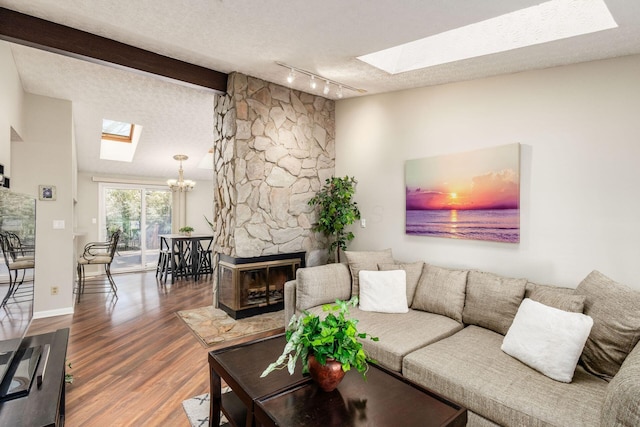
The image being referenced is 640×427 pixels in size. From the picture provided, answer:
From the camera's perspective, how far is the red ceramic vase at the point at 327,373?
1498 mm

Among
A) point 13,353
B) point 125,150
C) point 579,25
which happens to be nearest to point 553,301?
point 579,25

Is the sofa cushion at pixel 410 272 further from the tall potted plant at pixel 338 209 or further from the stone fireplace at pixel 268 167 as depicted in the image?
the stone fireplace at pixel 268 167

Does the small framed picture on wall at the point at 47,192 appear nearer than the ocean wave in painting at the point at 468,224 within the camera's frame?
No

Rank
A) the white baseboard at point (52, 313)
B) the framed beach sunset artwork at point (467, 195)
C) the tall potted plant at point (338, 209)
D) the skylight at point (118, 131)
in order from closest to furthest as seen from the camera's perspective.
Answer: the framed beach sunset artwork at point (467, 195) → the white baseboard at point (52, 313) → the tall potted plant at point (338, 209) → the skylight at point (118, 131)

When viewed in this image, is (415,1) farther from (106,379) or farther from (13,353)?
(106,379)

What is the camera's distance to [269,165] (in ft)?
13.2

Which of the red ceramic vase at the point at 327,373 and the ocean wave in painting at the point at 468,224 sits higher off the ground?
the ocean wave in painting at the point at 468,224

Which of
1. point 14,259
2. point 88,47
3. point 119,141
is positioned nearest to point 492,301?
point 14,259

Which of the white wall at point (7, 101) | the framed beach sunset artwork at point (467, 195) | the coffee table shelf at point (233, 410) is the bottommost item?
the coffee table shelf at point (233, 410)

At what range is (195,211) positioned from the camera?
7.79 meters

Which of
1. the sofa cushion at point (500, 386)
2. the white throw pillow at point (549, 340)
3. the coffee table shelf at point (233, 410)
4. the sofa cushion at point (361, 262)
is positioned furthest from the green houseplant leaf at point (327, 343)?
the sofa cushion at point (361, 262)

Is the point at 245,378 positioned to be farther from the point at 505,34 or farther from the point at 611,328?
the point at 505,34

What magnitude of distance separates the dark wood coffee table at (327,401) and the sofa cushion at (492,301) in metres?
1.17

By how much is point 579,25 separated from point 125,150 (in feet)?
22.1
